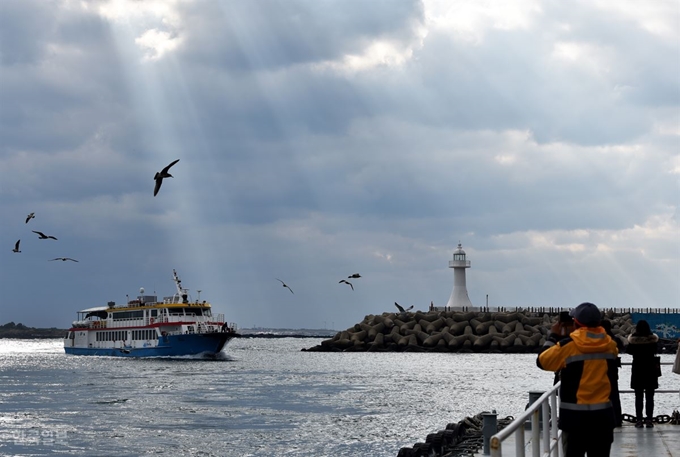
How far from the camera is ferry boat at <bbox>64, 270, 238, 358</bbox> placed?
232ft

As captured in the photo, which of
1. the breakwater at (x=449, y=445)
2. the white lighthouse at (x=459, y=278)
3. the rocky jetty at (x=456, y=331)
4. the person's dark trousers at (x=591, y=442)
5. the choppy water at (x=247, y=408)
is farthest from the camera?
the white lighthouse at (x=459, y=278)

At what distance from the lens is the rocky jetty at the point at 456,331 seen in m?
81.9

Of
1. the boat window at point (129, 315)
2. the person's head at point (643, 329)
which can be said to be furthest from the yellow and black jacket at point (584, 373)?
the boat window at point (129, 315)

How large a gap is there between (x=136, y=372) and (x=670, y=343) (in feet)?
167

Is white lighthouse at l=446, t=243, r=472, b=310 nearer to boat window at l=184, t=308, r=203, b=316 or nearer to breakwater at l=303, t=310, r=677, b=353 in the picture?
breakwater at l=303, t=310, r=677, b=353

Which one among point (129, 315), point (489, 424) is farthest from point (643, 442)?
point (129, 315)

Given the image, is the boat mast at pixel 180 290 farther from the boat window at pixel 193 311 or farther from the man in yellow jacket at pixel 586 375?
the man in yellow jacket at pixel 586 375

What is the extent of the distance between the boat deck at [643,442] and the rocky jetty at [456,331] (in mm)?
64709

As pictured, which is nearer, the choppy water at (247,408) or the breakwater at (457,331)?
the choppy water at (247,408)

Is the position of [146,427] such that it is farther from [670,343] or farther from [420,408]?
[670,343]

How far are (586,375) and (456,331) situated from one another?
78.5 m

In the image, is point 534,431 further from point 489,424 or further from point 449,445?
point 449,445

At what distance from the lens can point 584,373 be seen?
7379 millimetres

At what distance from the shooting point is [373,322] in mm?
92000
